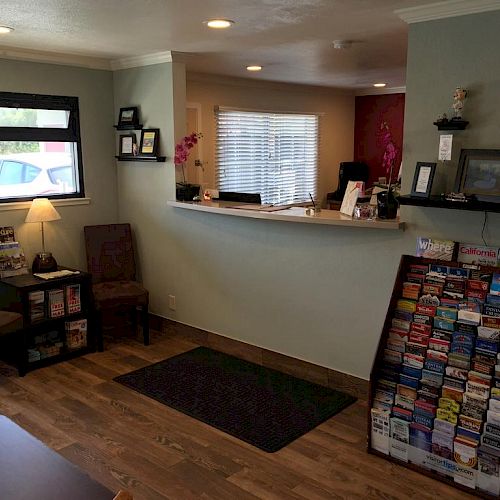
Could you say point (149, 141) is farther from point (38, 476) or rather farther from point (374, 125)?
point (374, 125)

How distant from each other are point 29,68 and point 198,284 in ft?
6.98

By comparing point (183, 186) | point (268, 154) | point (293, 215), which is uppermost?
point (268, 154)

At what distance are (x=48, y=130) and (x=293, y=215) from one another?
7.26ft

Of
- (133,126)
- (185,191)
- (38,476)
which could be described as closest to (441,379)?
(38,476)

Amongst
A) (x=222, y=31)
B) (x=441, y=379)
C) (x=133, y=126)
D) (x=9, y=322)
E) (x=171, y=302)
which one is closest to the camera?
(x=441, y=379)

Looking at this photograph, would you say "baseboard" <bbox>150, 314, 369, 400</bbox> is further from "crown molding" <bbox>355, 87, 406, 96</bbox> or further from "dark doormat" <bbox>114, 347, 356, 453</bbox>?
"crown molding" <bbox>355, 87, 406, 96</bbox>

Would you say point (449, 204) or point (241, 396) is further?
point (241, 396)

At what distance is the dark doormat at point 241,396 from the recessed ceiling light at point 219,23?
2304 millimetres

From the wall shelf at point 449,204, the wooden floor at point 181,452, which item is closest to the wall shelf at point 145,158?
the wooden floor at point 181,452

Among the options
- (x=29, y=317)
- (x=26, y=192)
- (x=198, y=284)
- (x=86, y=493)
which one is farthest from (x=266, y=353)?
(x=86, y=493)

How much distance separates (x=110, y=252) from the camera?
487 cm

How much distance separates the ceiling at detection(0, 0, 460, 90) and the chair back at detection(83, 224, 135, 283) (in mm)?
1433

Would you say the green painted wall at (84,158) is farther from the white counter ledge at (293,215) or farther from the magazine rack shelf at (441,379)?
the magazine rack shelf at (441,379)

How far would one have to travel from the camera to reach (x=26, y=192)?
455 cm
